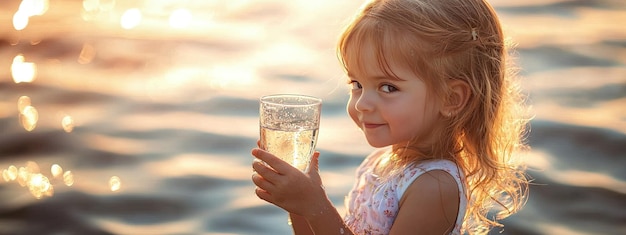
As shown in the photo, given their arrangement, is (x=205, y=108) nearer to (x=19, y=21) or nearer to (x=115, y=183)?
(x=115, y=183)

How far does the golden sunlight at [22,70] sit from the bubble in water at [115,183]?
3.50 ft

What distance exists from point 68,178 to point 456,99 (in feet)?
6.37

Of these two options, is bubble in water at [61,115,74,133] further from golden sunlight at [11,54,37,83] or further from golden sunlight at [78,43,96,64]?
golden sunlight at [78,43,96,64]

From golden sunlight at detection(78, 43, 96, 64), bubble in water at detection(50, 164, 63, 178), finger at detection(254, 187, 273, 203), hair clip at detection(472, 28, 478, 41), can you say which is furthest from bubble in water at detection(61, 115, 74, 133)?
hair clip at detection(472, 28, 478, 41)

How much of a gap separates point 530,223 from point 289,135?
162cm

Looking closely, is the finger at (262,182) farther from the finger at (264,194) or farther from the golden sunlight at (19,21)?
the golden sunlight at (19,21)

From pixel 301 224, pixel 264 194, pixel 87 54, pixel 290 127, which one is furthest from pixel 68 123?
pixel 290 127

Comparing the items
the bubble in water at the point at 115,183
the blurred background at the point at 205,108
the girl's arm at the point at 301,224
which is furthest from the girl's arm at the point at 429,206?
the bubble in water at the point at 115,183

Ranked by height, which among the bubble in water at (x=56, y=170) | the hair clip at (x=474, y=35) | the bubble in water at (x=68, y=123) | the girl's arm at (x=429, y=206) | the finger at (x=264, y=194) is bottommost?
the girl's arm at (x=429, y=206)

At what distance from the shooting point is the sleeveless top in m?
2.39

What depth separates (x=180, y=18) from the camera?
5.66 meters

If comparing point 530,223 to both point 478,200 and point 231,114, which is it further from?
point 231,114

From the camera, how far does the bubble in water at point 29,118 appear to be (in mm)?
4254

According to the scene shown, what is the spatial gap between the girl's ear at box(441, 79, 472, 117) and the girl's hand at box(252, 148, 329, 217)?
0.34 m
